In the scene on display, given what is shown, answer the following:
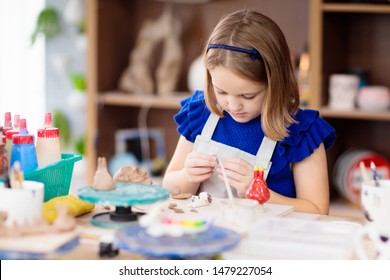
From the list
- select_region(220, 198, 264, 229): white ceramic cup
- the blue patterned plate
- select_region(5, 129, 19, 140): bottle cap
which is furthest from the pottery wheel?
select_region(5, 129, 19, 140): bottle cap

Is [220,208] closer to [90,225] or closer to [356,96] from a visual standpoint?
[90,225]

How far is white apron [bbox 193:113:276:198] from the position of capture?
1.74 metres

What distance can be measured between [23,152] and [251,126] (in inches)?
25.8

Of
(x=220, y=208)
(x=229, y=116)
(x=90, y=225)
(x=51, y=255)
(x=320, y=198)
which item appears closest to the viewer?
(x=51, y=255)

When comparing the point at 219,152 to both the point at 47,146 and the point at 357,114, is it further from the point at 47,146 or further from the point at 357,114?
the point at 357,114

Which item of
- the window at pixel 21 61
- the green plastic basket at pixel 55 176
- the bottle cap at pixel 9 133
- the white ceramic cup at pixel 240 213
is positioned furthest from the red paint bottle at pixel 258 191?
the window at pixel 21 61

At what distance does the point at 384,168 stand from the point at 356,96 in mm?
325

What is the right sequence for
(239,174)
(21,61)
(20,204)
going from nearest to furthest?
(20,204), (239,174), (21,61)

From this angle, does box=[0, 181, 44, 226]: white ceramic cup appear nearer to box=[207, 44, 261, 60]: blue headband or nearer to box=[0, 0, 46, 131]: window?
box=[207, 44, 261, 60]: blue headband

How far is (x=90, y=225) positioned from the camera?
1304mm

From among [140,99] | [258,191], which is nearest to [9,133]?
[258,191]

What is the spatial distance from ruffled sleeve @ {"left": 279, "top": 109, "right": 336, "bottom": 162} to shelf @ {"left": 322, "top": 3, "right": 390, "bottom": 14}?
1.07 metres

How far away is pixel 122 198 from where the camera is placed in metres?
1.23
